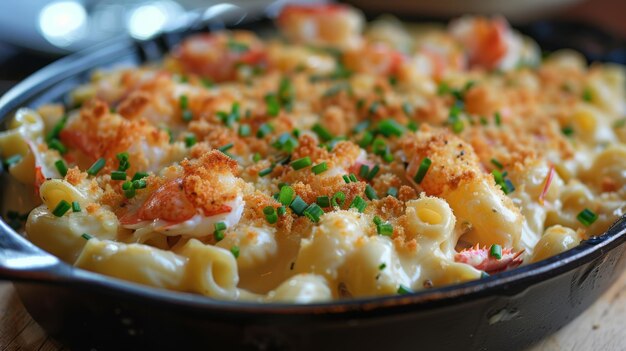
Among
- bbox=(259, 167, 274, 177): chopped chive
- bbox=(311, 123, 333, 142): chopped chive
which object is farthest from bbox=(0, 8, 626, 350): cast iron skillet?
bbox=(311, 123, 333, 142): chopped chive

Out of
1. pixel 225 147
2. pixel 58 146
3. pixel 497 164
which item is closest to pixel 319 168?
pixel 225 147

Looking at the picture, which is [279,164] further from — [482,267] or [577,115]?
[577,115]

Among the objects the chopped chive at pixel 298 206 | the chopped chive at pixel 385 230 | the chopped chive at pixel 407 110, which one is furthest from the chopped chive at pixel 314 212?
the chopped chive at pixel 407 110

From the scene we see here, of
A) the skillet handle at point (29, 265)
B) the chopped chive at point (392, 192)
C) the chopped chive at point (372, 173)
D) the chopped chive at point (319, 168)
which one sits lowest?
the chopped chive at point (392, 192)

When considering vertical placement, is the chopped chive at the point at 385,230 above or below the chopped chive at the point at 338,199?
below

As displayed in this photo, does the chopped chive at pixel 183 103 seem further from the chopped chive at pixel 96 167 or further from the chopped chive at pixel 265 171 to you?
the chopped chive at pixel 265 171

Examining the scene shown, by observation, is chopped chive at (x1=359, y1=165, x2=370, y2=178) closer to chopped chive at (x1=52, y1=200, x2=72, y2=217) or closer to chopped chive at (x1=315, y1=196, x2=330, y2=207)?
chopped chive at (x1=315, y1=196, x2=330, y2=207)

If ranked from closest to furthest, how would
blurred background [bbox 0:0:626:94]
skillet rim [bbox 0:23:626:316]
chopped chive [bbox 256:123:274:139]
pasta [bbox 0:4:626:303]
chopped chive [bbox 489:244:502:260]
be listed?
skillet rim [bbox 0:23:626:316] → pasta [bbox 0:4:626:303] → chopped chive [bbox 489:244:502:260] → chopped chive [bbox 256:123:274:139] → blurred background [bbox 0:0:626:94]
